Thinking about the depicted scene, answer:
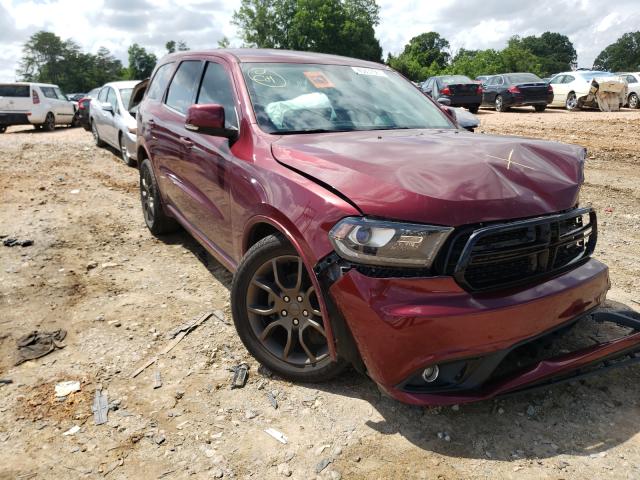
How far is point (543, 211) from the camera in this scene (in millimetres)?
2348

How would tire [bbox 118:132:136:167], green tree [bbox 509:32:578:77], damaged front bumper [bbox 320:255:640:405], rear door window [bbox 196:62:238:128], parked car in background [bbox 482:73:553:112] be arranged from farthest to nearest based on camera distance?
green tree [bbox 509:32:578:77] < parked car in background [bbox 482:73:553:112] < tire [bbox 118:132:136:167] < rear door window [bbox 196:62:238:128] < damaged front bumper [bbox 320:255:640:405]

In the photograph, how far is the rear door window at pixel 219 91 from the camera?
341 centimetres

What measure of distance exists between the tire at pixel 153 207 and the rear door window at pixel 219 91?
1.42 m

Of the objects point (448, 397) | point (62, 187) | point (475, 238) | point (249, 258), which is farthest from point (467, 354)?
point (62, 187)

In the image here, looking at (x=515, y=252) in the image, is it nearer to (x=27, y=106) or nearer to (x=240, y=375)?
(x=240, y=375)

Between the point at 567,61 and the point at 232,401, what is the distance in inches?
4942

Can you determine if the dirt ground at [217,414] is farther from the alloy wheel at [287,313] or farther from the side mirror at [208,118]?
the side mirror at [208,118]

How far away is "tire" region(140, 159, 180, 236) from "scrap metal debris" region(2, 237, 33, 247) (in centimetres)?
114

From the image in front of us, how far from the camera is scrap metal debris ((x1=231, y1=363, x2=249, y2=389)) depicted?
113 inches

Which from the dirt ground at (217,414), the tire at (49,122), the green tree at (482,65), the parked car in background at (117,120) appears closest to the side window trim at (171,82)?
the dirt ground at (217,414)

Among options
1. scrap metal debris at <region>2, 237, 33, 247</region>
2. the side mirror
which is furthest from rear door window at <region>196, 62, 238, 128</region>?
scrap metal debris at <region>2, 237, 33, 247</region>

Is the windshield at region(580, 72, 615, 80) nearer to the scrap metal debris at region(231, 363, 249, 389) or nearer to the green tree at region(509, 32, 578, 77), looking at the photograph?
the scrap metal debris at region(231, 363, 249, 389)

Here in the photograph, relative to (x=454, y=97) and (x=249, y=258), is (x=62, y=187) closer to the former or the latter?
(x=249, y=258)

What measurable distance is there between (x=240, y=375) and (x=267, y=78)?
188 centimetres
